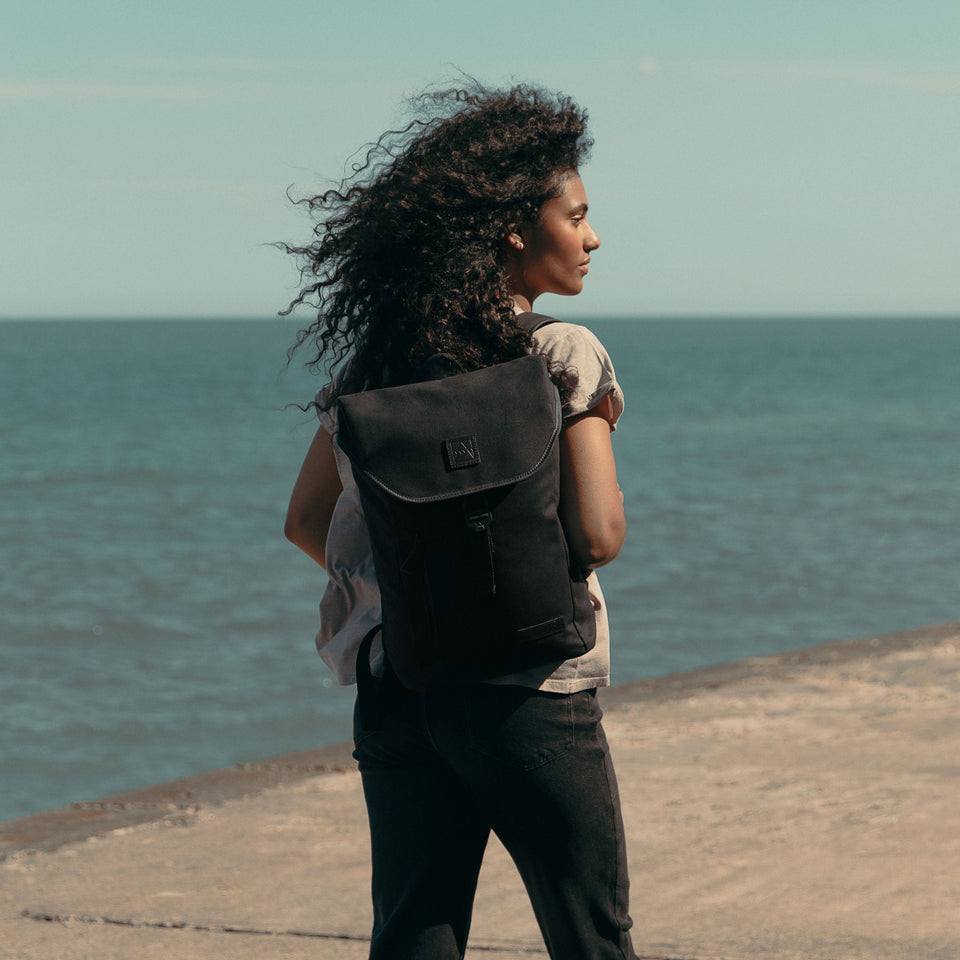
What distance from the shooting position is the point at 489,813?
183 centimetres

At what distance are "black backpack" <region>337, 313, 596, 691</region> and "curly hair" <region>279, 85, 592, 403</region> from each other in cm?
11

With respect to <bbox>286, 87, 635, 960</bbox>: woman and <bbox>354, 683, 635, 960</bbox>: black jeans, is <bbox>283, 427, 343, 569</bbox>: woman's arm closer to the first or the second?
<bbox>286, 87, 635, 960</bbox>: woman

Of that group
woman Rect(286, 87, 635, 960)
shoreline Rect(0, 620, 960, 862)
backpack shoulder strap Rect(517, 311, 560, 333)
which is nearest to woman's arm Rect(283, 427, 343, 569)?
woman Rect(286, 87, 635, 960)

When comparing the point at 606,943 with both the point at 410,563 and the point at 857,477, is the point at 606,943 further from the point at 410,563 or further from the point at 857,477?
the point at 857,477

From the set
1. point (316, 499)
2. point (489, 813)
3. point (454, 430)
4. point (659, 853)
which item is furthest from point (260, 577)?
point (454, 430)

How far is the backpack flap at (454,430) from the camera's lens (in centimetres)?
173

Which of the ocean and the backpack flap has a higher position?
the backpack flap

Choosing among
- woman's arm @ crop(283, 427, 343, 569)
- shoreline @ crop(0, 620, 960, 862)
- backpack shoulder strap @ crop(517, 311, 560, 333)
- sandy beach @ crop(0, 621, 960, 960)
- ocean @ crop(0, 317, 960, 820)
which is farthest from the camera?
ocean @ crop(0, 317, 960, 820)

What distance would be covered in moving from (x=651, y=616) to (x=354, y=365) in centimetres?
843

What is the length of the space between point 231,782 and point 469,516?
3005 mm

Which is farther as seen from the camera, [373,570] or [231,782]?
[231,782]

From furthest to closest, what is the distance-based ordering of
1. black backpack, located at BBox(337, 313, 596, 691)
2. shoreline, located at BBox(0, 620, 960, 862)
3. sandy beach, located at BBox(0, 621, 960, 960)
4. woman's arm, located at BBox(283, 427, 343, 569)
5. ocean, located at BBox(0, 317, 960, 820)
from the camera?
ocean, located at BBox(0, 317, 960, 820) < shoreline, located at BBox(0, 620, 960, 862) < sandy beach, located at BBox(0, 621, 960, 960) < woman's arm, located at BBox(283, 427, 343, 569) < black backpack, located at BBox(337, 313, 596, 691)

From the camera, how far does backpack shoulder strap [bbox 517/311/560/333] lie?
6.18 feet

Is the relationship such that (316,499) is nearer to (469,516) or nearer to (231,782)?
(469,516)
